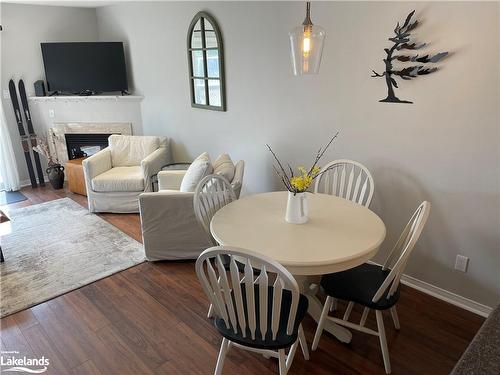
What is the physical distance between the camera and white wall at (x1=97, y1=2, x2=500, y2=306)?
2.20m

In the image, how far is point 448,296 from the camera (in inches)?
103

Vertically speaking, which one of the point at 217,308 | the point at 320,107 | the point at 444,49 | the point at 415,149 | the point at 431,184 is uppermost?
the point at 444,49

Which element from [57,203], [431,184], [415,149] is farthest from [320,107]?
[57,203]

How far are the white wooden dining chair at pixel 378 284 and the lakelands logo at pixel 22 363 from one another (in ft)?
5.29

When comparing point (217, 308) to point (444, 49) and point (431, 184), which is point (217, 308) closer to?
point (431, 184)

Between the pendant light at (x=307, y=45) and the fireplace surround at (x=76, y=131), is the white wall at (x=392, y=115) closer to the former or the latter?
the pendant light at (x=307, y=45)

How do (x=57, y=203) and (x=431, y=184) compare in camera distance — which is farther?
(x=57, y=203)

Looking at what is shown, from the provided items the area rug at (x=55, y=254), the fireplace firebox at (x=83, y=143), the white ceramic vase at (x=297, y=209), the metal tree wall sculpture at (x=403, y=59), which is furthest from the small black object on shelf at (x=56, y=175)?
the metal tree wall sculpture at (x=403, y=59)

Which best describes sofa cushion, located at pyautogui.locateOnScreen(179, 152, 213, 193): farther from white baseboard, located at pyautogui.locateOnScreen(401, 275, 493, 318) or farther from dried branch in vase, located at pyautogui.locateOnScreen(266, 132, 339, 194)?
white baseboard, located at pyautogui.locateOnScreen(401, 275, 493, 318)

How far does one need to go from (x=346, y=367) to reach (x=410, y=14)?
2.20 meters

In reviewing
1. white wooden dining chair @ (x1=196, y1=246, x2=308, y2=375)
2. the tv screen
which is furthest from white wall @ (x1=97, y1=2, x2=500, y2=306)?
the tv screen

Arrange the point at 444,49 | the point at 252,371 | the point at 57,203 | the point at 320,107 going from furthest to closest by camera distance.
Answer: the point at 57,203 < the point at 320,107 < the point at 444,49 < the point at 252,371

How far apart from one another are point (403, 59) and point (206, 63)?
88.7 inches

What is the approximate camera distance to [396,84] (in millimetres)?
2510
